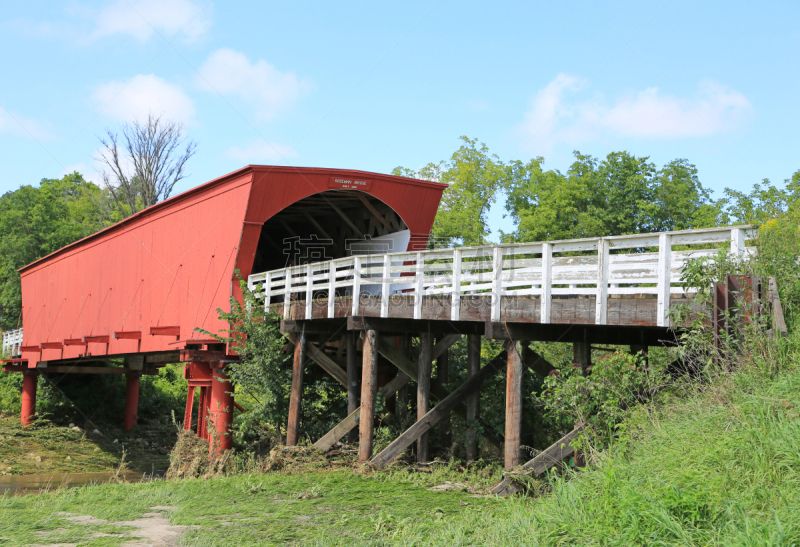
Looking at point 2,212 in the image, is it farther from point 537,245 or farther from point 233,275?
point 537,245

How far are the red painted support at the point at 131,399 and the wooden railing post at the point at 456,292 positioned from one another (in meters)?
21.0

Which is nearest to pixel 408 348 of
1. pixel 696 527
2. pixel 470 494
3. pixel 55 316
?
pixel 470 494

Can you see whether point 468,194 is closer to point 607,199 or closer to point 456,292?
point 607,199

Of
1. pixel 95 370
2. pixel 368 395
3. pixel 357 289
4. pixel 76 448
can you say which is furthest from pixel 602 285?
pixel 95 370

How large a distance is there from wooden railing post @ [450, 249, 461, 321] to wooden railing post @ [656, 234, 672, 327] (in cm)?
315

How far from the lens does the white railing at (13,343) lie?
29.1 m

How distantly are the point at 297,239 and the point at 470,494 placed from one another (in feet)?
42.9

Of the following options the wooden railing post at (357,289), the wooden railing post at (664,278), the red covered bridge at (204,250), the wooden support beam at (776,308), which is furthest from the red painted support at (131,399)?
the wooden support beam at (776,308)

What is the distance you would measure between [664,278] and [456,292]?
3.31 metres

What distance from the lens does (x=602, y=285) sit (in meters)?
8.62

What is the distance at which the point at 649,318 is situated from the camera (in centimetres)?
822

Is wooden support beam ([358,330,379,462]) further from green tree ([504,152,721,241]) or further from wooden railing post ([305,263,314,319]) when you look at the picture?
green tree ([504,152,721,241])

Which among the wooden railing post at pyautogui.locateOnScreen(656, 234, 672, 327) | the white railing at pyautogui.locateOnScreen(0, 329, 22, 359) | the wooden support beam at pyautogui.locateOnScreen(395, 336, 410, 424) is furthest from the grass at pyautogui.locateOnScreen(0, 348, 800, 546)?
the white railing at pyautogui.locateOnScreen(0, 329, 22, 359)

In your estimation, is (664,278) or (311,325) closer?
(664,278)
